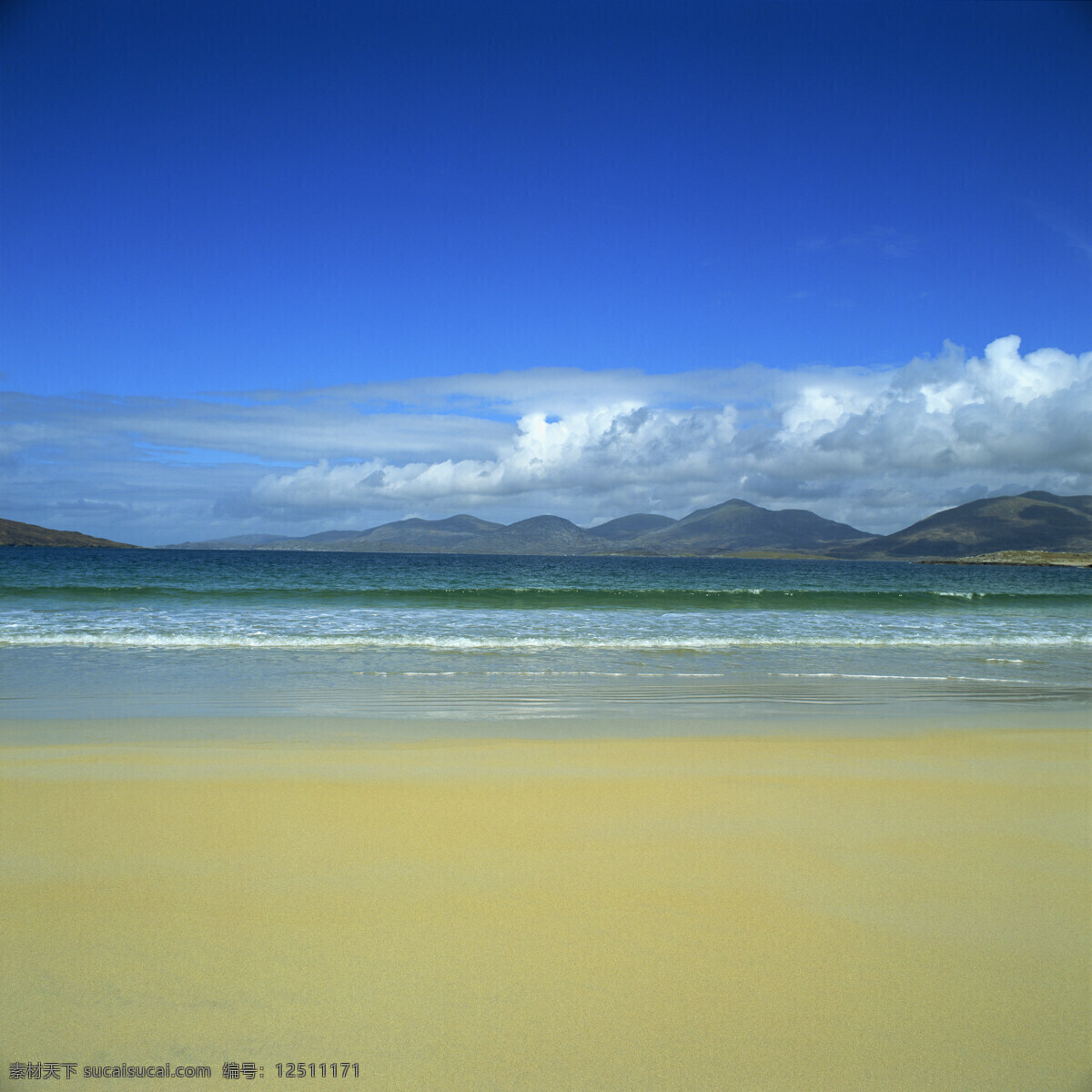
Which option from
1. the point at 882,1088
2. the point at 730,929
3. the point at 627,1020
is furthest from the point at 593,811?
the point at 882,1088

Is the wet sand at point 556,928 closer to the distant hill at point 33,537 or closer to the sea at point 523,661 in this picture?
the sea at point 523,661

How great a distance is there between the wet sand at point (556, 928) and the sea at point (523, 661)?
105 inches

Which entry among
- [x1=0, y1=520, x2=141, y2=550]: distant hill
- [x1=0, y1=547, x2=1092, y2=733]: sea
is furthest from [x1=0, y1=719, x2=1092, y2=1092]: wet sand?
[x1=0, y1=520, x2=141, y2=550]: distant hill

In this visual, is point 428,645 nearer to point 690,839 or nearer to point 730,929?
point 690,839

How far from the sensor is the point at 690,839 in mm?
4066

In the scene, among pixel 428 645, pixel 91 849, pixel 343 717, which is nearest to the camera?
pixel 91 849

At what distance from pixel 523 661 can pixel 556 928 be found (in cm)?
927

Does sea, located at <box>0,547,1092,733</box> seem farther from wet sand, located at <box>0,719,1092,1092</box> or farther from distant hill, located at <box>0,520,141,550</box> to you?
distant hill, located at <box>0,520,141,550</box>

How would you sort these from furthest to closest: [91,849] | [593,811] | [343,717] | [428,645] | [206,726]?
[428,645] < [343,717] < [206,726] < [593,811] < [91,849]

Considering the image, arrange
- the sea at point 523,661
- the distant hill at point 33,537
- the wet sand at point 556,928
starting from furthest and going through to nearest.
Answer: the distant hill at point 33,537 → the sea at point 523,661 → the wet sand at point 556,928

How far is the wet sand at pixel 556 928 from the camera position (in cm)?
241

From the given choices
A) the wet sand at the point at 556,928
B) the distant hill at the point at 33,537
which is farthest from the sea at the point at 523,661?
the distant hill at the point at 33,537

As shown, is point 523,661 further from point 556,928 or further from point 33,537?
point 33,537

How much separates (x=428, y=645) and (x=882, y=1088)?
12519mm
